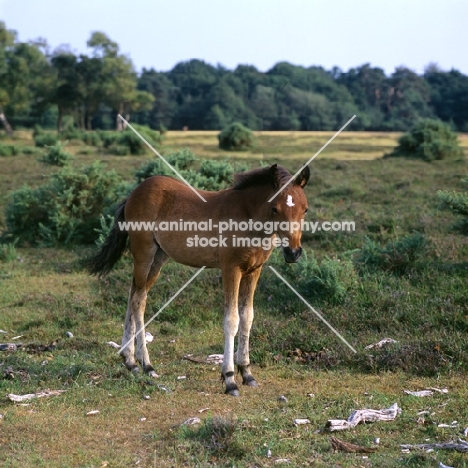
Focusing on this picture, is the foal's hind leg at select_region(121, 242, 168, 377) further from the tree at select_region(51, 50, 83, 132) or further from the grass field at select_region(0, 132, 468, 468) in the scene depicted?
the tree at select_region(51, 50, 83, 132)

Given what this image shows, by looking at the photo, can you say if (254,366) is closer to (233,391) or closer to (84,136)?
(233,391)

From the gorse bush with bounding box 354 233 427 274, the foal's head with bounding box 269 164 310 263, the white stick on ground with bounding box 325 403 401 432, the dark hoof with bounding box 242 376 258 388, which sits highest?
the foal's head with bounding box 269 164 310 263

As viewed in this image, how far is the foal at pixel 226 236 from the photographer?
22.1 feet

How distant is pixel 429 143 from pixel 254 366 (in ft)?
75.4

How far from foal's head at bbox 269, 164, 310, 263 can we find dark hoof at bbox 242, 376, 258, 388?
148 cm

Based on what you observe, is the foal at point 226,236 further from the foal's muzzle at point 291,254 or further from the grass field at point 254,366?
the grass field at point 254,366

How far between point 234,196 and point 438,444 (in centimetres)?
319

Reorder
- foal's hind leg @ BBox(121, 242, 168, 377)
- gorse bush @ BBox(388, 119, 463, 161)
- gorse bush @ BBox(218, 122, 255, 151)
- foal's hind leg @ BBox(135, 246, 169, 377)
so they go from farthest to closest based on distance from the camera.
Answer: gorse bush @ BBox(218, 122, 255, 151), gorse bush @ BBox(388, 119, 463, 161), foal's hind leg @ BBox(121, 242, 168, 377), foal's hind leg @ BBox(135, 246, 169, 377)

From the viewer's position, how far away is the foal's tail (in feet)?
27.6

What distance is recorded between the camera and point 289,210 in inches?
258

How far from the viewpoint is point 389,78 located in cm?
3684

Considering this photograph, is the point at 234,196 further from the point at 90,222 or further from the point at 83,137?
the point at 83,137

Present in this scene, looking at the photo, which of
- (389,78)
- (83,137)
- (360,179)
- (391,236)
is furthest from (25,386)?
(83,137)

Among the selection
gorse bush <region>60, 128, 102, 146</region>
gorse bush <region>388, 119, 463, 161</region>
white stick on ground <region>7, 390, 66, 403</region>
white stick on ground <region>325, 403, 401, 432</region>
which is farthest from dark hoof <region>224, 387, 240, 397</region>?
gorse bush <region>60, 128, 102, 146</region>
